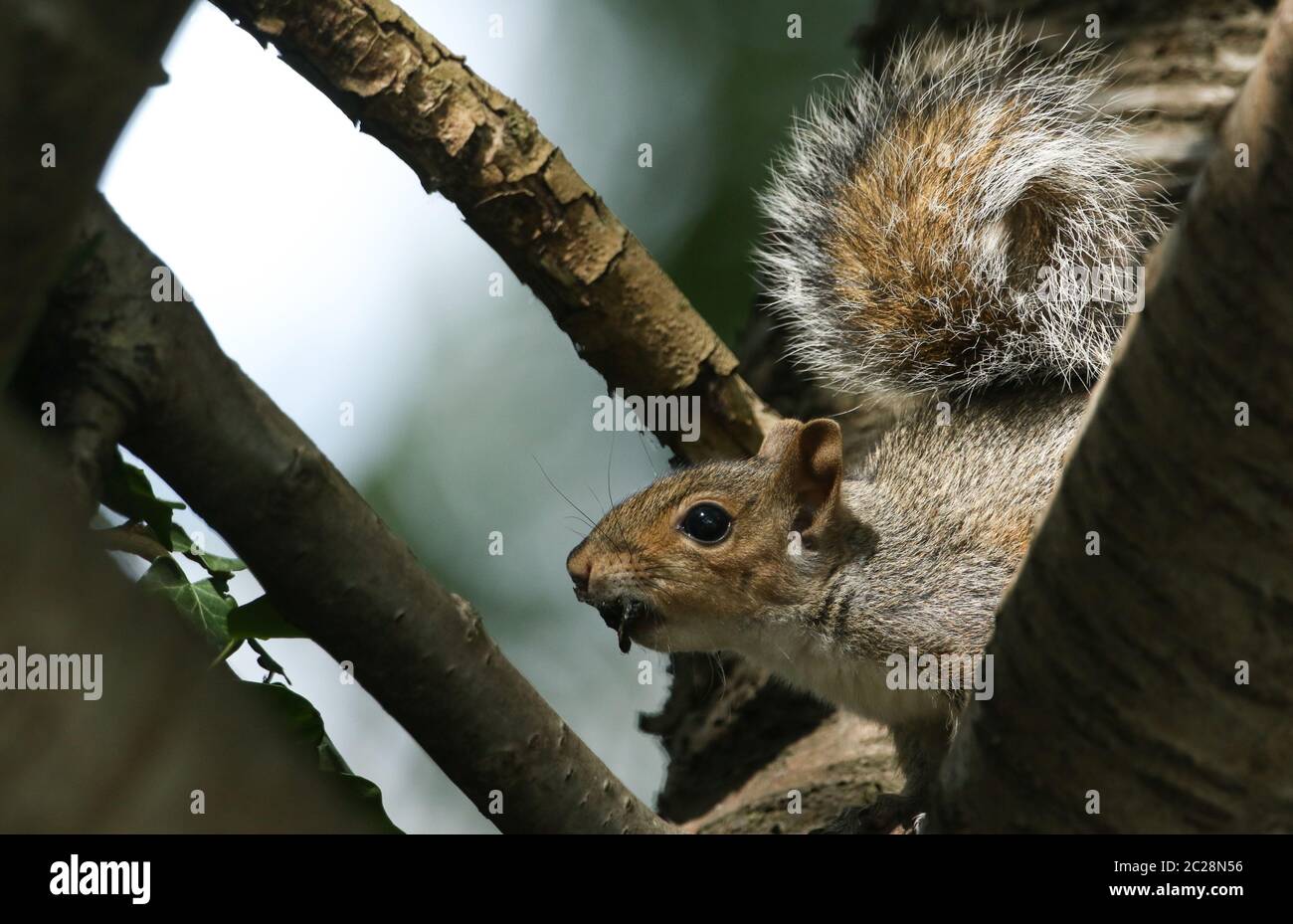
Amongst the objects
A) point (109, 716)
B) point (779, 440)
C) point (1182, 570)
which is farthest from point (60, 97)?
point (779, 440)

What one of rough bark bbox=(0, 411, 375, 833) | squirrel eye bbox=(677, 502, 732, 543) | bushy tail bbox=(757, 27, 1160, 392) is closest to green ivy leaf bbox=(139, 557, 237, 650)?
rough bark bbox=(0, 411, 375, 833)

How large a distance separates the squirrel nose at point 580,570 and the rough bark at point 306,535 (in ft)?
2.49

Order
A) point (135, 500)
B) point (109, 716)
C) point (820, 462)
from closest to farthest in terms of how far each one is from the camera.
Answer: point (109, 716) → point (135, 500) → point (820, 462)

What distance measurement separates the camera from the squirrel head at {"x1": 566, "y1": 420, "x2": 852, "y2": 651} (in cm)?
245

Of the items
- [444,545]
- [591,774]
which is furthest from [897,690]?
[444,545]

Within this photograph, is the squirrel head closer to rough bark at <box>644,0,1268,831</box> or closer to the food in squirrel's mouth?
the food in squirrel's mouth

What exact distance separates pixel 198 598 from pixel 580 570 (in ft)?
2.93

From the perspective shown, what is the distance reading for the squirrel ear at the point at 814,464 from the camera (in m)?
2.54

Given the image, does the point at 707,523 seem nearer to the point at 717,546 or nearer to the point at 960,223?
the point at 717,546

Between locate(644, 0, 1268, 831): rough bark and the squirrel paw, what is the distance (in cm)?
20

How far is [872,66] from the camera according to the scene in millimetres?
3277

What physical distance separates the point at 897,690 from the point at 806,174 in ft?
4.34
